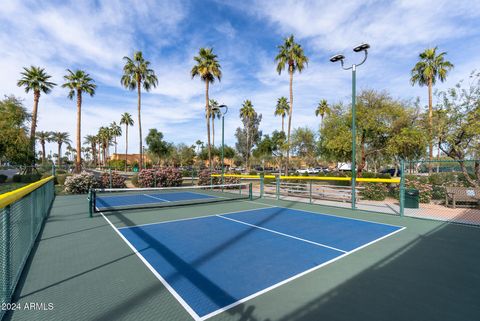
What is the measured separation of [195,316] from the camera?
134 inches

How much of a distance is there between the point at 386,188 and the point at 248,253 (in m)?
13.5

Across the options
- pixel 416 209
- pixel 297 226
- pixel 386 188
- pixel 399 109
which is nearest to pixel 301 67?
pixel 399 109

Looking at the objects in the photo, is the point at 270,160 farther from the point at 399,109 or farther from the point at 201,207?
the point at 201,207

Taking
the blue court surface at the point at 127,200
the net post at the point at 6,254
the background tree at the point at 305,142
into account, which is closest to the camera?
the net post at the point at 6,254

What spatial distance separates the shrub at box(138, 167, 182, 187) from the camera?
23.1m

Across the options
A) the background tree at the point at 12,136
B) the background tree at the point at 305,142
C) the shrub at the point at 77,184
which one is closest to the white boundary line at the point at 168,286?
the shrub at the point at 77,184

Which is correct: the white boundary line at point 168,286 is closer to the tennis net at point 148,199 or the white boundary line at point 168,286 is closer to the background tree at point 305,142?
the tennis net at point 148,199

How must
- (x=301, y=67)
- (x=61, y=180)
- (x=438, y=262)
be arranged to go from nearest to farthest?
1. (x=438, y=262)
2. (x=61, y=180)
3. (x=301, y=67)

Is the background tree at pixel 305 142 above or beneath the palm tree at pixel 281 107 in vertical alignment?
beneath

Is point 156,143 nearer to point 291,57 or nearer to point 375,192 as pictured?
point 291,57

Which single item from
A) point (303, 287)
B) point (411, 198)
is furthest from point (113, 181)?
point (411, 198)

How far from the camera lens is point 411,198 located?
39.4ft

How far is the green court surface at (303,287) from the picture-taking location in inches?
138

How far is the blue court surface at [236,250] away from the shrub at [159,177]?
14738 mm
